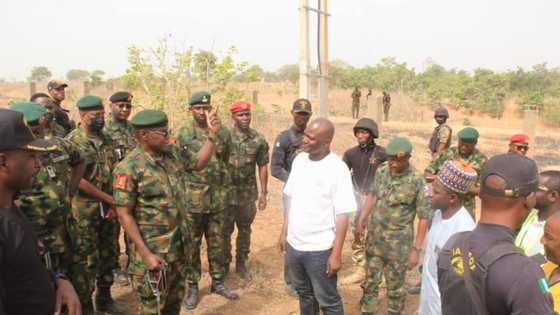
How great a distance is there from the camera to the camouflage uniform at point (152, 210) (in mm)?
3234

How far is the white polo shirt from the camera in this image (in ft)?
11.1

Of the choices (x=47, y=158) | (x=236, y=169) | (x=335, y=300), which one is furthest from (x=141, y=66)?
(x=335, y=300)

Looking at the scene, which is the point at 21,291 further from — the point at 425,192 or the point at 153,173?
the point at 425,192

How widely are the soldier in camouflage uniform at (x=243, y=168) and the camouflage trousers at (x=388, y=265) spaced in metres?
1.60

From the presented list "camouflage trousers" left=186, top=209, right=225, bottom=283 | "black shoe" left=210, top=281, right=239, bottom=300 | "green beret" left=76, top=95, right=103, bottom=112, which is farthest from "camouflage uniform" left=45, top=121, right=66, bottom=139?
"black shoe" left=210, top=281, right=239, bottom=300

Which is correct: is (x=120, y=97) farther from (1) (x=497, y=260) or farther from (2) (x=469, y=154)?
(1) (x=497, y=260)

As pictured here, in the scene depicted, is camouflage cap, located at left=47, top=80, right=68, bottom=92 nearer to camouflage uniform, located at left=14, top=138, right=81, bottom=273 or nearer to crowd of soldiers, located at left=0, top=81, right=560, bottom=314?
crowd of soldiers, located at left=0, top=81, right=560, bottom=314

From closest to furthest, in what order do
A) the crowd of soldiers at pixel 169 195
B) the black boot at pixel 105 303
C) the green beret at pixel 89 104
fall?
the crowd of soldiers at pixel 169 195, the green beret at pixel 89 104, the black boot at pixel 105 303

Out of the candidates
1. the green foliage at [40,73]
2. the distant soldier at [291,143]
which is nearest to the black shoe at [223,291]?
the distant soldier at [291,143]

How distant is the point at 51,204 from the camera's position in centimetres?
320

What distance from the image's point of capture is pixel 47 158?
3279 millimetres

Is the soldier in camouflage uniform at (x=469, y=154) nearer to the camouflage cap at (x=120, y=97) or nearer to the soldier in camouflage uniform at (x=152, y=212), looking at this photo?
the soldier in camouflage uniform at (x=152, y=212)

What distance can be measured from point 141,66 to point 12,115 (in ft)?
26.0

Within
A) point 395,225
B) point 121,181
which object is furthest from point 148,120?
point 395,225
